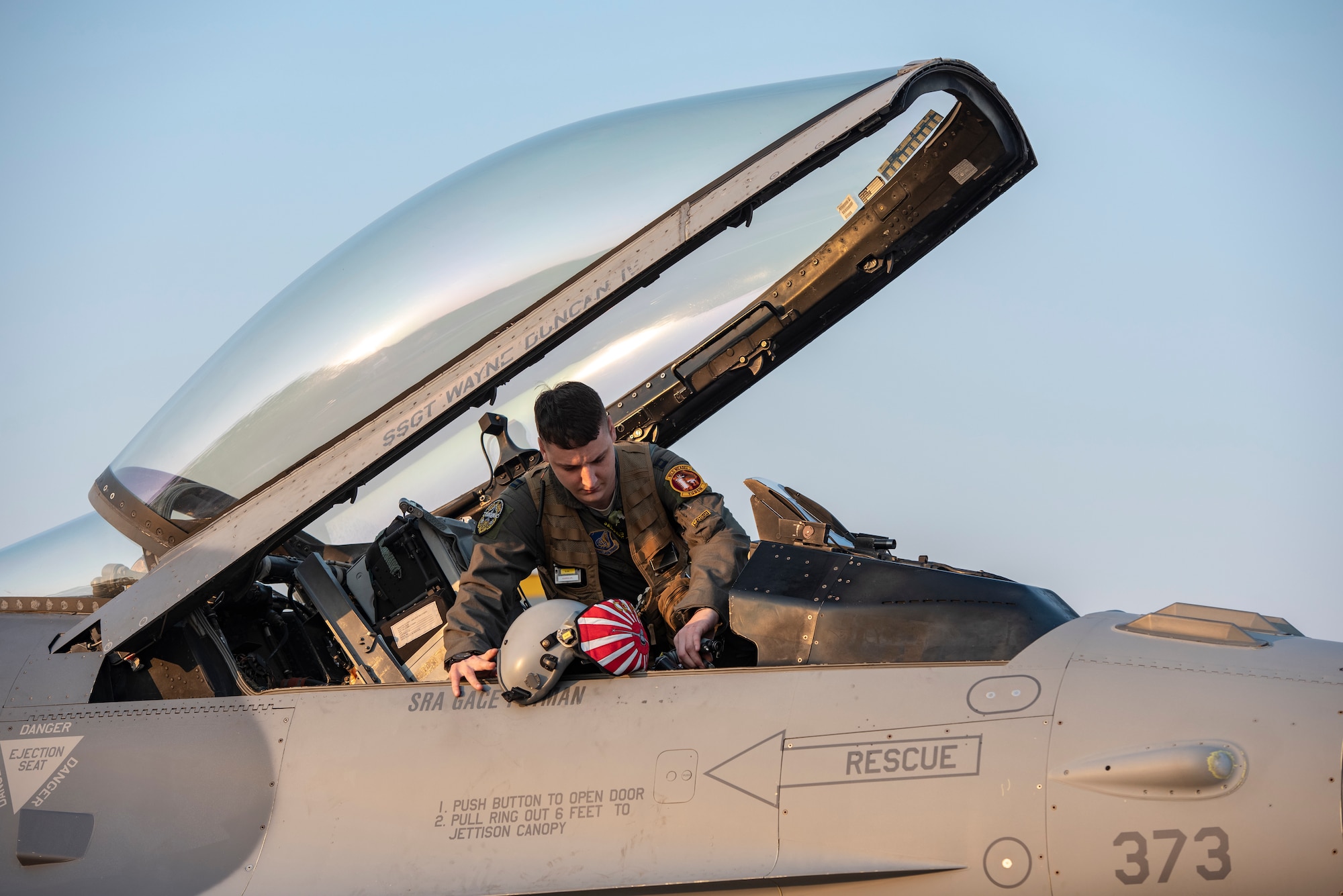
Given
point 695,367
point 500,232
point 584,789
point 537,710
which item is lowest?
point 584,789

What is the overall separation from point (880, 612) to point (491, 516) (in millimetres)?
1369

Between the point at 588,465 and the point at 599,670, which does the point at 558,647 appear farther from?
the point at 588,465

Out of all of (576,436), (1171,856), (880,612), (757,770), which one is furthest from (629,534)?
(1171,856)

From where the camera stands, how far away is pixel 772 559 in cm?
319

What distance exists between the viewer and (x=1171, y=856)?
2.21m

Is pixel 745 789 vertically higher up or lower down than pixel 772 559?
lower down

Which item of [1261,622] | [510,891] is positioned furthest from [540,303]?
[1261,622]

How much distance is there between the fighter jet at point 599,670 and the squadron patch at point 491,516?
311 millimetres

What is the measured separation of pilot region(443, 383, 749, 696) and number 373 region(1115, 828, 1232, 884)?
4.29ft

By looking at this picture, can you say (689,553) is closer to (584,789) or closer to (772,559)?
(772,559)

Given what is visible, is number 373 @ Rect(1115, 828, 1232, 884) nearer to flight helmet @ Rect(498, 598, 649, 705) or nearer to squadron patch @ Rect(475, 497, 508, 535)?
flight helmet @ Rect(498, 598, 649, 705)

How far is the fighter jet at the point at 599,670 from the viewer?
2.35m

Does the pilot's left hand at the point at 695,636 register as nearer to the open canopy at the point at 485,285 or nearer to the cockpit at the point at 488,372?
the cockpit at the point at 488,372

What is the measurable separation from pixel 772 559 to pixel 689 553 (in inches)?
20.8
